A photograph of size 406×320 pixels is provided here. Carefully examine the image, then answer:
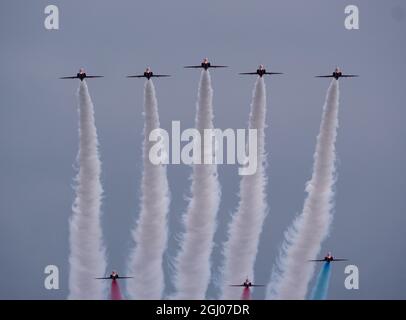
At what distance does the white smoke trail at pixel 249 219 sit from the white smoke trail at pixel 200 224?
100cm

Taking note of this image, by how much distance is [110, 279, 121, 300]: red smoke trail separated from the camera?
104375mm

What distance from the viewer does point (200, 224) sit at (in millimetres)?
105312

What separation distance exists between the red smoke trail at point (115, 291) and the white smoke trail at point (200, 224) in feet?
8.77

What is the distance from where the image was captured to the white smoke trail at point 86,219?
344 feet

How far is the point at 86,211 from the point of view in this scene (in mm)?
105750

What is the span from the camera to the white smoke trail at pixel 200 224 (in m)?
105

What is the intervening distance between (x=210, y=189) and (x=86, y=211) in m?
5.86

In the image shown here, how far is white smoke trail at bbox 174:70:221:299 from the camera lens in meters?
105

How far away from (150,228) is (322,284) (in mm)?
8368

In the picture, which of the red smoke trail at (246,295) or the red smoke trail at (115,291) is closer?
the red smoke trail at (246,295)

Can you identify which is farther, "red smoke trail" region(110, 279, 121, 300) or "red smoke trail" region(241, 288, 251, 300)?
"red smoke trail" region(110, 279, 121, 300)

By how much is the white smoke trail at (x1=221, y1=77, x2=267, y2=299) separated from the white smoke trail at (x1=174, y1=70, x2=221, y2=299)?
39.5 inches
